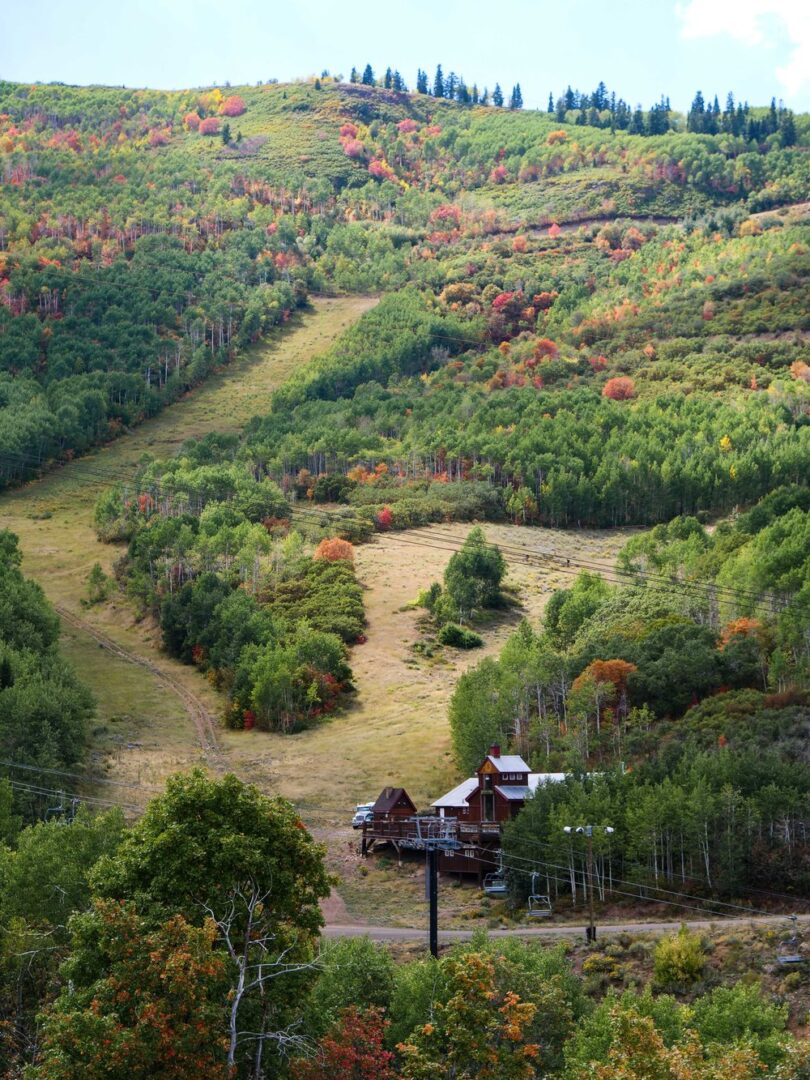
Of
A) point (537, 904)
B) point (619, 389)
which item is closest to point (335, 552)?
point (537, 904)

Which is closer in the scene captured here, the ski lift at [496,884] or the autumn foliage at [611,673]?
the ski lift at [496,884]

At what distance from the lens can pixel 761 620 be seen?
103938mm

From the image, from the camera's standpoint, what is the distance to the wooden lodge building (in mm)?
79875

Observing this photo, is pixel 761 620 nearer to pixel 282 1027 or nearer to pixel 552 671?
pixel 552 671

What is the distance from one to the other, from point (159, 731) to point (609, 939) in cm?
4659

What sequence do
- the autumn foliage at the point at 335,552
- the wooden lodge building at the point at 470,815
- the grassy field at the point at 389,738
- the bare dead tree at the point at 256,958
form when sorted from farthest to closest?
the autumn foliage at the point at 335,552 → the wooden lodge building at the point at 470,815 → the grassy field at the point at 389,738 → the bare dead tree at the point at 256,958

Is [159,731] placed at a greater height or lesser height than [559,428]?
lesser

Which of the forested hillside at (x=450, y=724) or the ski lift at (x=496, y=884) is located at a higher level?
the forested hillside at (x=450, y=724)

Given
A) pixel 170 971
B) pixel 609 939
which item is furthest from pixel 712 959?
pixel 170 971

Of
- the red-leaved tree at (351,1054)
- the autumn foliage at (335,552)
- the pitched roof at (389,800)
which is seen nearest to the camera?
the red-leaved tree at (351,1054)

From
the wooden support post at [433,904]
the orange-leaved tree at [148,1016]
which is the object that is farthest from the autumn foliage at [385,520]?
the orange-leaved tree at [148,1016]

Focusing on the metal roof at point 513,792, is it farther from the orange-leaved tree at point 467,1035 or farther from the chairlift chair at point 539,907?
the orange-leaved tree at point 467,1035

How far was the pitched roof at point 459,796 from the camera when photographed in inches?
3273

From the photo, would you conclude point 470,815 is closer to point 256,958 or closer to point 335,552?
point 256,958
